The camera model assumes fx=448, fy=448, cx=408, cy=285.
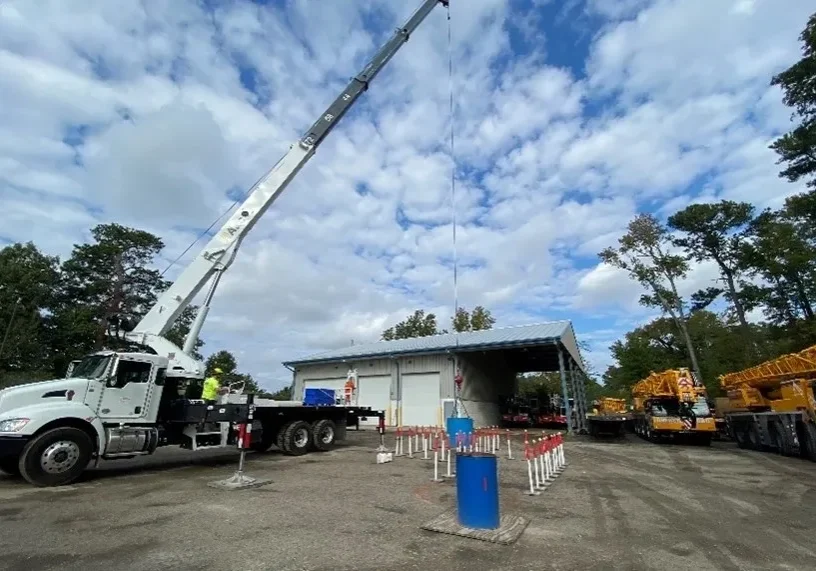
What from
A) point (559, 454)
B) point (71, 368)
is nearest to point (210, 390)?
point (71, 368)

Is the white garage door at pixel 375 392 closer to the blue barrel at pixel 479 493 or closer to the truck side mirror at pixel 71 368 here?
the truck side mirror at pixel 71 368

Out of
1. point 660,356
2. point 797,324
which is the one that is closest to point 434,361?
point 797,324

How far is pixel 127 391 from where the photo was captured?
9.80 metres

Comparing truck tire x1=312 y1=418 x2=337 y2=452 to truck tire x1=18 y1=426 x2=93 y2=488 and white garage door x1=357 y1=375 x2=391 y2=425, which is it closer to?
truck tire x1=18 y1=426 x2=93 y2=488

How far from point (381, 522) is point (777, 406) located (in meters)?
15.2

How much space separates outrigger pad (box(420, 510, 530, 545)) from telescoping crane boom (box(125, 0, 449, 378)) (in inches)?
305

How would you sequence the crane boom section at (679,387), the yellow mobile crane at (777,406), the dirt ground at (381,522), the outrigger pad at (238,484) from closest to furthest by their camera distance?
1. the dirt ground at (381,522)
2. the outrigger pad at (238,484)
3. the yellow mobile crane at (777,406)
4. the crane boom section at (679,387)

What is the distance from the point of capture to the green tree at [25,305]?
35.8 metres

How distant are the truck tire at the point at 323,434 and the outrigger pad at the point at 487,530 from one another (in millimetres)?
8600

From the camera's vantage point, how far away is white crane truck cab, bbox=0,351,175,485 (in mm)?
8141

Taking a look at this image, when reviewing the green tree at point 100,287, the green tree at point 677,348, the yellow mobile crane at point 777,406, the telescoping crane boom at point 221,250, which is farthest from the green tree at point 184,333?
the green tree at point 677,348

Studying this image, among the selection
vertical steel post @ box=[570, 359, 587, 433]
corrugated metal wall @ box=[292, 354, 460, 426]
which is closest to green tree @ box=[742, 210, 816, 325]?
vertical steel post @ box=[570, 359, 587, 433]

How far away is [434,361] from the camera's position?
86.2ft

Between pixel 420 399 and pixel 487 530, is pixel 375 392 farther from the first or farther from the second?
pixel 487 530
